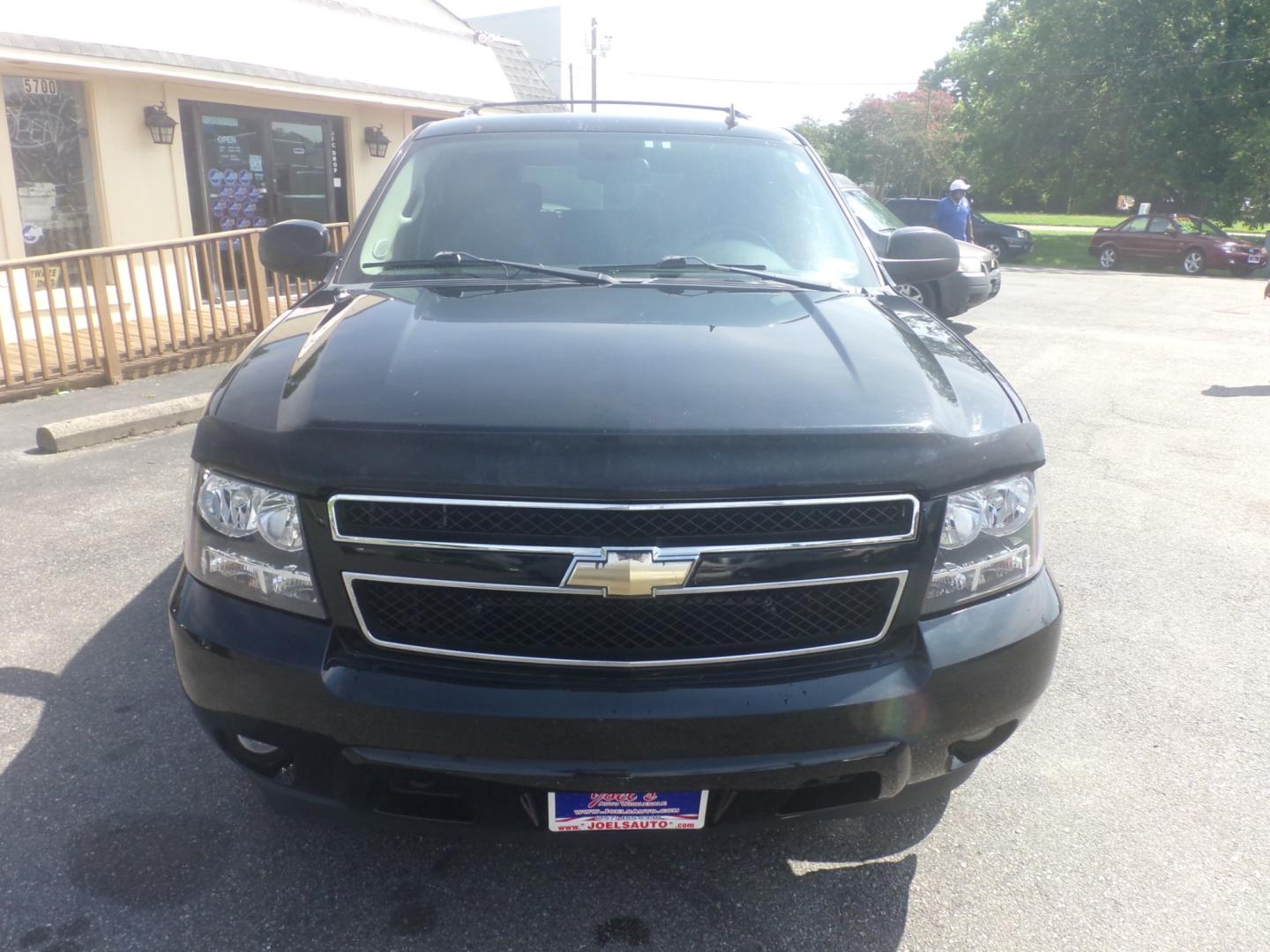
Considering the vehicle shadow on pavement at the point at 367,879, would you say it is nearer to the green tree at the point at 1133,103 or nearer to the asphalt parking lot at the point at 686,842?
the asphalt parking lot at the point at 686,842

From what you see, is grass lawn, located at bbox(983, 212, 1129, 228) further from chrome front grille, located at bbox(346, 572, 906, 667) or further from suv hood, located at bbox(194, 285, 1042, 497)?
chrome front grille, located at bbox(346, 572, 906, 667)

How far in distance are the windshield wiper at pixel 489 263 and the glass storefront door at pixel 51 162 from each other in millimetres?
9052

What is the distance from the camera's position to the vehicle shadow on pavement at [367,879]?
2.34 m

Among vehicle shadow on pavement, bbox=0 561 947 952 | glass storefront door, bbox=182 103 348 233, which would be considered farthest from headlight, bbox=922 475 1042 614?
glass storefront door, bbox=182 103 348 233

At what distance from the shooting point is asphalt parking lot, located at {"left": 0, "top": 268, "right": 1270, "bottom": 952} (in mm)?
2379

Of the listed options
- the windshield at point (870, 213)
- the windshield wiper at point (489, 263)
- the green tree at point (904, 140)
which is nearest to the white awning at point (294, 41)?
the windshield at point (870, 213)

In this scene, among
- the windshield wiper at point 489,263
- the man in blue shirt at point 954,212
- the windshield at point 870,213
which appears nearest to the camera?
the windshield wiper at point 489,263

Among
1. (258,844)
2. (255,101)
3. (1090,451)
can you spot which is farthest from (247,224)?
(258,844)

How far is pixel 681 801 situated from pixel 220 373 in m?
7.96

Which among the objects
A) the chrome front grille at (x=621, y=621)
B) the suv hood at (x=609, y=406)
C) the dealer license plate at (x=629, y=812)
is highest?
the suv hood at (x=609, y=406)

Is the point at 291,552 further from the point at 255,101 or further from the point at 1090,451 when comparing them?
the point at 255,101

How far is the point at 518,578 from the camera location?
2.03 m

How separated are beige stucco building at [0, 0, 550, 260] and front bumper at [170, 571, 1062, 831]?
9651 mm

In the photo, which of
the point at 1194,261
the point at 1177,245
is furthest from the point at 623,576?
the point at 1177,245
